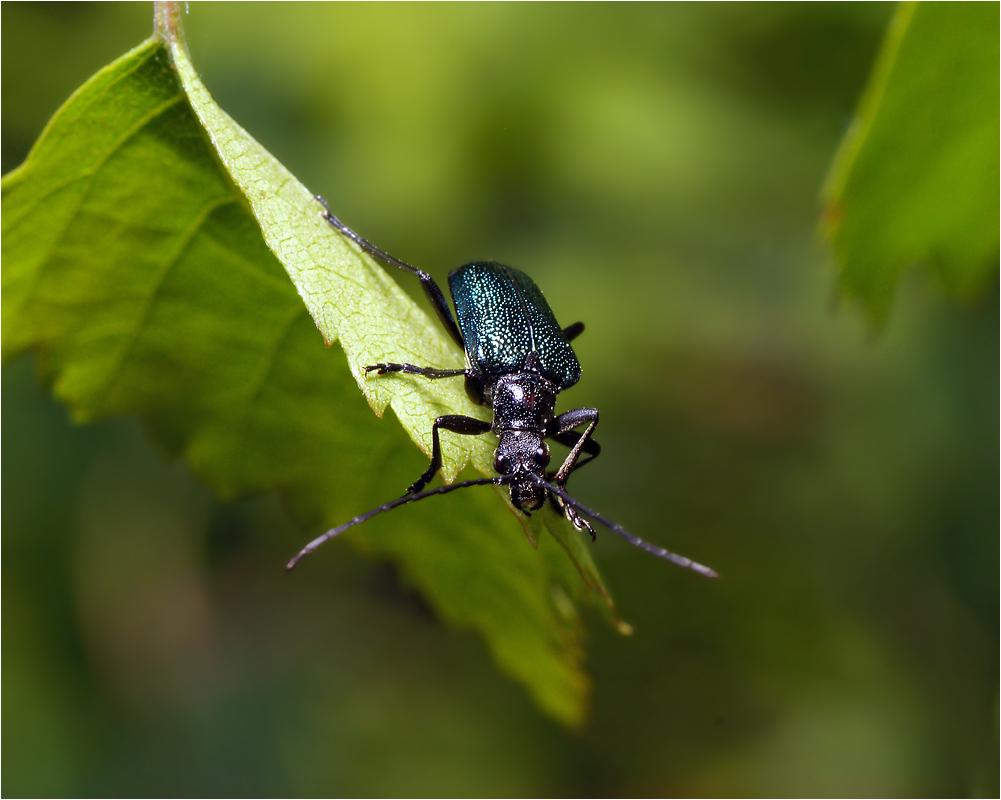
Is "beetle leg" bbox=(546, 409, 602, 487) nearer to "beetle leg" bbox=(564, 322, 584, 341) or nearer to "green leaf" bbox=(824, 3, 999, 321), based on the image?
"beetle leg" bbox=(564, 322, 584, 341)

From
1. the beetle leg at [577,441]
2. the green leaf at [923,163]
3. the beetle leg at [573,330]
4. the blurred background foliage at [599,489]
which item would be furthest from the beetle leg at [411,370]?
the blurred background foliage at [599,489]

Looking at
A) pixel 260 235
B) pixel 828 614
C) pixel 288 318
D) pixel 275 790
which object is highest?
pixel 828 614

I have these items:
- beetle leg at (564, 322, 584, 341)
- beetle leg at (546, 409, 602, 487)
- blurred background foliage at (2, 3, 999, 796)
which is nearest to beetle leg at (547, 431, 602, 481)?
beetle leg at (546, 409, 602, 487)

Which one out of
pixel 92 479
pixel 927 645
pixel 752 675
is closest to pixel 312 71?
pixel 92 479

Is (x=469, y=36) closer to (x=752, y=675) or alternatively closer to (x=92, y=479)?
(x=92, y=479)

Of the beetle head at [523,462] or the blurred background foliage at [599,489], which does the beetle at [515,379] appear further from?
the blurred background foliage at [599,489]

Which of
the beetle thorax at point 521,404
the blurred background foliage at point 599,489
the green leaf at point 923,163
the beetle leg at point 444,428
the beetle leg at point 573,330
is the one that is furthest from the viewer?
the blurred background foliage at point 599,489
